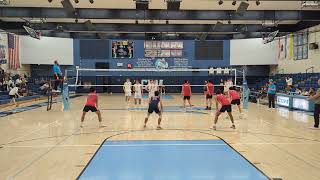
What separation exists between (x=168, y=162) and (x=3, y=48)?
2585 cm

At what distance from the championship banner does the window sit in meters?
25.2

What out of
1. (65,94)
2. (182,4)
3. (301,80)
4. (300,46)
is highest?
(182,4)

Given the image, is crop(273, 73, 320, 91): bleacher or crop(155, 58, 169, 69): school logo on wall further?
crop(155, 58, 169, 69): school logo on wall

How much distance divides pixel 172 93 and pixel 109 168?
115ft

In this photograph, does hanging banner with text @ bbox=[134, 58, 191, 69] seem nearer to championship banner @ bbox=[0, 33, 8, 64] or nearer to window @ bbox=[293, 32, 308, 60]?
window @ bbox=[293, 32, 308, 60]

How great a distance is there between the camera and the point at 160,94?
1633cm

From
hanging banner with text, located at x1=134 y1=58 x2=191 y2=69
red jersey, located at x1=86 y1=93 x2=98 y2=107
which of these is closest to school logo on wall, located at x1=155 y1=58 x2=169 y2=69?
hanging banner with text, located at x1=134 y1=58 x2=191 y2=69

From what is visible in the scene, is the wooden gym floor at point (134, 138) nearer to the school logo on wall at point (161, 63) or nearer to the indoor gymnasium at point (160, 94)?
the indoor gymnasium at point (160, 94)

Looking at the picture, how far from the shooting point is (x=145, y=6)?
65.8 feet

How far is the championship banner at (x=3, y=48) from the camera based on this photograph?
29109mm

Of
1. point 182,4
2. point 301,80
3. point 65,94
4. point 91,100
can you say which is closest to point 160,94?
point 91,100

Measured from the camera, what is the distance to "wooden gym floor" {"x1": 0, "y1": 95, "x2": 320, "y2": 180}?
741 centimetres

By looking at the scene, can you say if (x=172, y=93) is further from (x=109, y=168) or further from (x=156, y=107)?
(x=109, y=168)

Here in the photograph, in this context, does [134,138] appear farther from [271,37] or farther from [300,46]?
[300,46]
